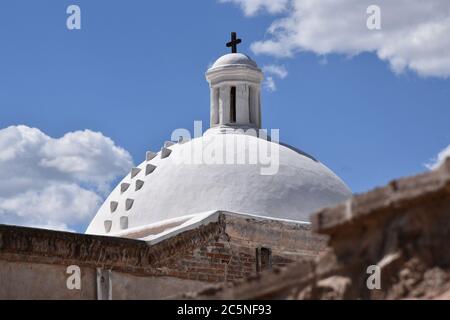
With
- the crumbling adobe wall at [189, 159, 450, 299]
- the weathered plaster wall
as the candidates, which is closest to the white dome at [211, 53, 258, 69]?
the weathered plaster wall

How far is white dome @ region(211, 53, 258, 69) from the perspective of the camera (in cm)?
1892

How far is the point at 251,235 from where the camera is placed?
1396cm

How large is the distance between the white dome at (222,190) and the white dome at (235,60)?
7.41ft

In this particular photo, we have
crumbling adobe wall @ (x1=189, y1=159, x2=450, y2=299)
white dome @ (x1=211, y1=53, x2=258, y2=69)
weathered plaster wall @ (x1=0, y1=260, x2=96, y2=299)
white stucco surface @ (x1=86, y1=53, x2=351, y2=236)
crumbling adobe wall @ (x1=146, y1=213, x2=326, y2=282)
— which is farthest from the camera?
white dome @ (x1=211, y1=53, x2=258, y2=69)

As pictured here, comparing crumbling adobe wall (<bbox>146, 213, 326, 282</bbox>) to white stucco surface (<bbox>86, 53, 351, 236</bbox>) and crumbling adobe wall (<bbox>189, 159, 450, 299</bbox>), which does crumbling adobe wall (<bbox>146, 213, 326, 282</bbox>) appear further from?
crumbling adobe wall (<bbox>189, 159, 450, 299</bbox>)

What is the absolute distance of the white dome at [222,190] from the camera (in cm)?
1542

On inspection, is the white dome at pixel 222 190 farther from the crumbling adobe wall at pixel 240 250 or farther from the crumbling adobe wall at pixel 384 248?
the crumbling adobe wall at pixel 384 248

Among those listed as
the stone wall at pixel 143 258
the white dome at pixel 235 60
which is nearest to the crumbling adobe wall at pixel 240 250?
the stone wall at pixel 143 258

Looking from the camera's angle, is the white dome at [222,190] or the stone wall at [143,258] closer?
the stone wall at [143,258]

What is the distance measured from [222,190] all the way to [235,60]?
13.7 feet

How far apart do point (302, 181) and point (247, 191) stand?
1124 mm

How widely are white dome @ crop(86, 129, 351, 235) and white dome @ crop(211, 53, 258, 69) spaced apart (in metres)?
2.26
